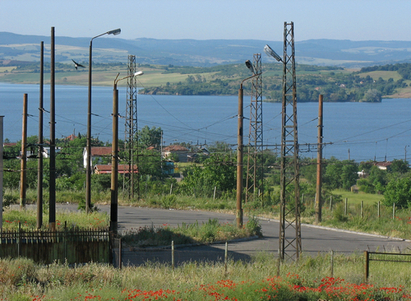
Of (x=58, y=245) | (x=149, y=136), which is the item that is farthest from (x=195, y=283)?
(x=149, y=136)

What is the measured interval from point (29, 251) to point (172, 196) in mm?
19619

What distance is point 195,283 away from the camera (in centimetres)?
1300

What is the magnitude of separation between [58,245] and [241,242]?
8881mm

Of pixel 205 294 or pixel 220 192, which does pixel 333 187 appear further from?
pixel 205 294

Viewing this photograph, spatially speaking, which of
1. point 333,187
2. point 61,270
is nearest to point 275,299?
Result: point 61,270

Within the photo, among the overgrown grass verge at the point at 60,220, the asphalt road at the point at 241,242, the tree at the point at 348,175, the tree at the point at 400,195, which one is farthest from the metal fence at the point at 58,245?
the tree at the point at 348,175

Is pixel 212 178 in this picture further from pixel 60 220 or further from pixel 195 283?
pixel 195 283

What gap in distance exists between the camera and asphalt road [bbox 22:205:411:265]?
61.1ft

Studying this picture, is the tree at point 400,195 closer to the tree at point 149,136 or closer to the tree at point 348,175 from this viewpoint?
the tree at point 348,175

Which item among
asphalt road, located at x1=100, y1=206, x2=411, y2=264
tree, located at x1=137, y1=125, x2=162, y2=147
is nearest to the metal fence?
asphalt road, located at x1=100, y1=206, x2=411, y2=264

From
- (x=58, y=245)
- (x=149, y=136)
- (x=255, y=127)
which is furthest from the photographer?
(x=149, y=136)

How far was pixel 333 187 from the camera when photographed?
225 ft

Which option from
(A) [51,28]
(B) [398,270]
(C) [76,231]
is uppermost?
(A) [51,28]

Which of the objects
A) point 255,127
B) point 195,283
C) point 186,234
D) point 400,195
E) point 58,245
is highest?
point 255,127
